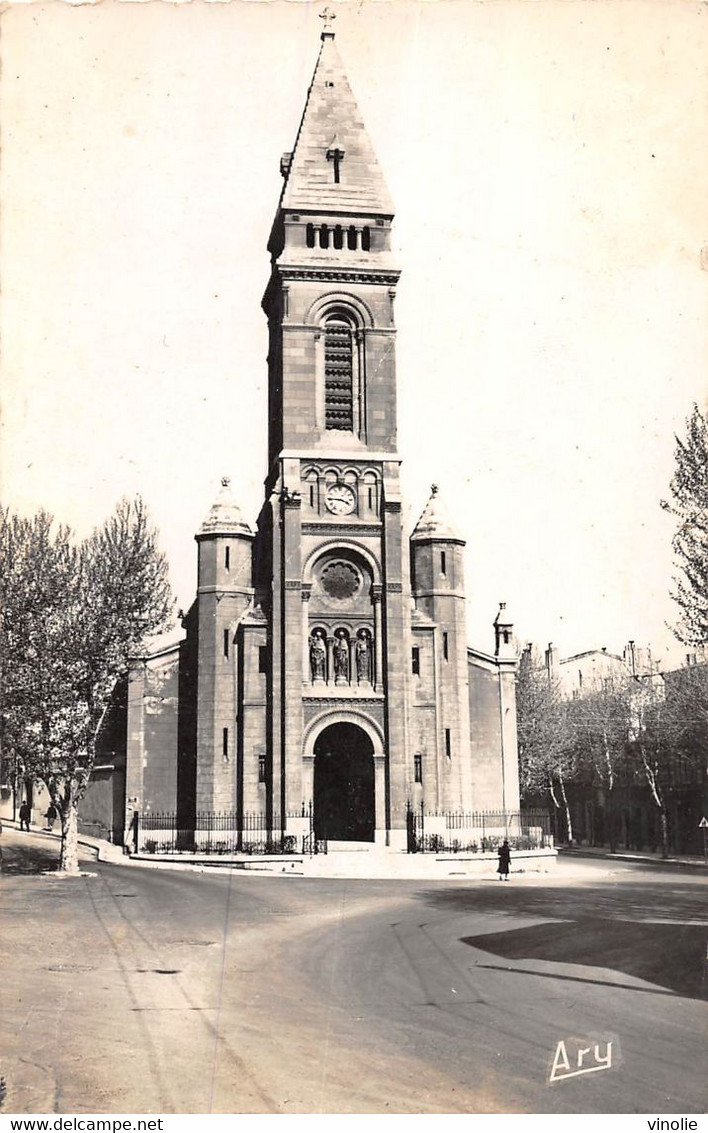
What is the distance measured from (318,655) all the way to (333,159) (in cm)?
2347

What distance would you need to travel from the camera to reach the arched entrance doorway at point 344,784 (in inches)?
1815

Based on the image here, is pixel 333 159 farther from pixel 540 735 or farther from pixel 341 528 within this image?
pixel 540 735

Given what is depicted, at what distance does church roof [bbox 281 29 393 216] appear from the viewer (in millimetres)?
49969

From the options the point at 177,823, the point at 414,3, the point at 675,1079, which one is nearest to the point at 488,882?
the point at 177,823

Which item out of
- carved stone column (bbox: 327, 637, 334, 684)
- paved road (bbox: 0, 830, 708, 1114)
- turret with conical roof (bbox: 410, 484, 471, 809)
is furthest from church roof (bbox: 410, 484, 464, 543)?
paved road (bbox: 0, 830, 708, 1114)

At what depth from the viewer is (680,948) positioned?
19.0 meters

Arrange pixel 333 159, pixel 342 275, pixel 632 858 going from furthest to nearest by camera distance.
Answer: pixel 632 858, pixel 333 159, pixel 342 275

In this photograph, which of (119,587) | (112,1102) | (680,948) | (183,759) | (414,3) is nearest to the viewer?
(112,1102)

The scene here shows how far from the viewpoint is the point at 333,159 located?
167 feet

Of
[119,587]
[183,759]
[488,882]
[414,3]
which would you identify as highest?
[414,3]

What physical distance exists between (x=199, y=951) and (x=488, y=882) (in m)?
17.1

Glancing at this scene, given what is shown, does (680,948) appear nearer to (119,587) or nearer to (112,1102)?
(112,1102)

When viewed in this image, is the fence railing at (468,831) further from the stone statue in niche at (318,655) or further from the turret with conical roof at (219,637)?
the turret with conical roof at (219,637)

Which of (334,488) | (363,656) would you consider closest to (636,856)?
(363,656)
